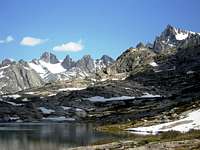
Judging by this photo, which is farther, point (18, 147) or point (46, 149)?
point (18, 147)

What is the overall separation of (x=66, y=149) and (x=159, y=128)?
170ft

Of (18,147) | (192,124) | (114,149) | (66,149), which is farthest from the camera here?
(192,124)

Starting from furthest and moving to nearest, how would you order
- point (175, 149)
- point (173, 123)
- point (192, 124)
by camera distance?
1. point (173, 123)
2. point (192, 124)
3. point (175, 149)

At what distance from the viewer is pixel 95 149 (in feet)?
299

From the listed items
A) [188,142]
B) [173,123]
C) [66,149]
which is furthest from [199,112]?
[188,142]

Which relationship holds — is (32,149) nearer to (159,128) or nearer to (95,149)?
(95,149)

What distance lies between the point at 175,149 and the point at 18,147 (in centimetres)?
5423

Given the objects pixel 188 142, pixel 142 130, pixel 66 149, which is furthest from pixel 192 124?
pixel 188 142

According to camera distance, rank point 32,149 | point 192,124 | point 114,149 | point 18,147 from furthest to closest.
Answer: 1. point 192,124
2. point 18,147
3. point 32,149
4. point 114,149

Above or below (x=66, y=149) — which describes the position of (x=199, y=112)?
above

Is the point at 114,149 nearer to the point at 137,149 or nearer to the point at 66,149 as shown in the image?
the point at 137,149

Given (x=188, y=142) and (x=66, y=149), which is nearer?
(x=188, y=142)

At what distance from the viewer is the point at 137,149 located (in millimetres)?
79000

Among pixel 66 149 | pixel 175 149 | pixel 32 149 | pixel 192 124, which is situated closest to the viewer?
pixel 175 149
